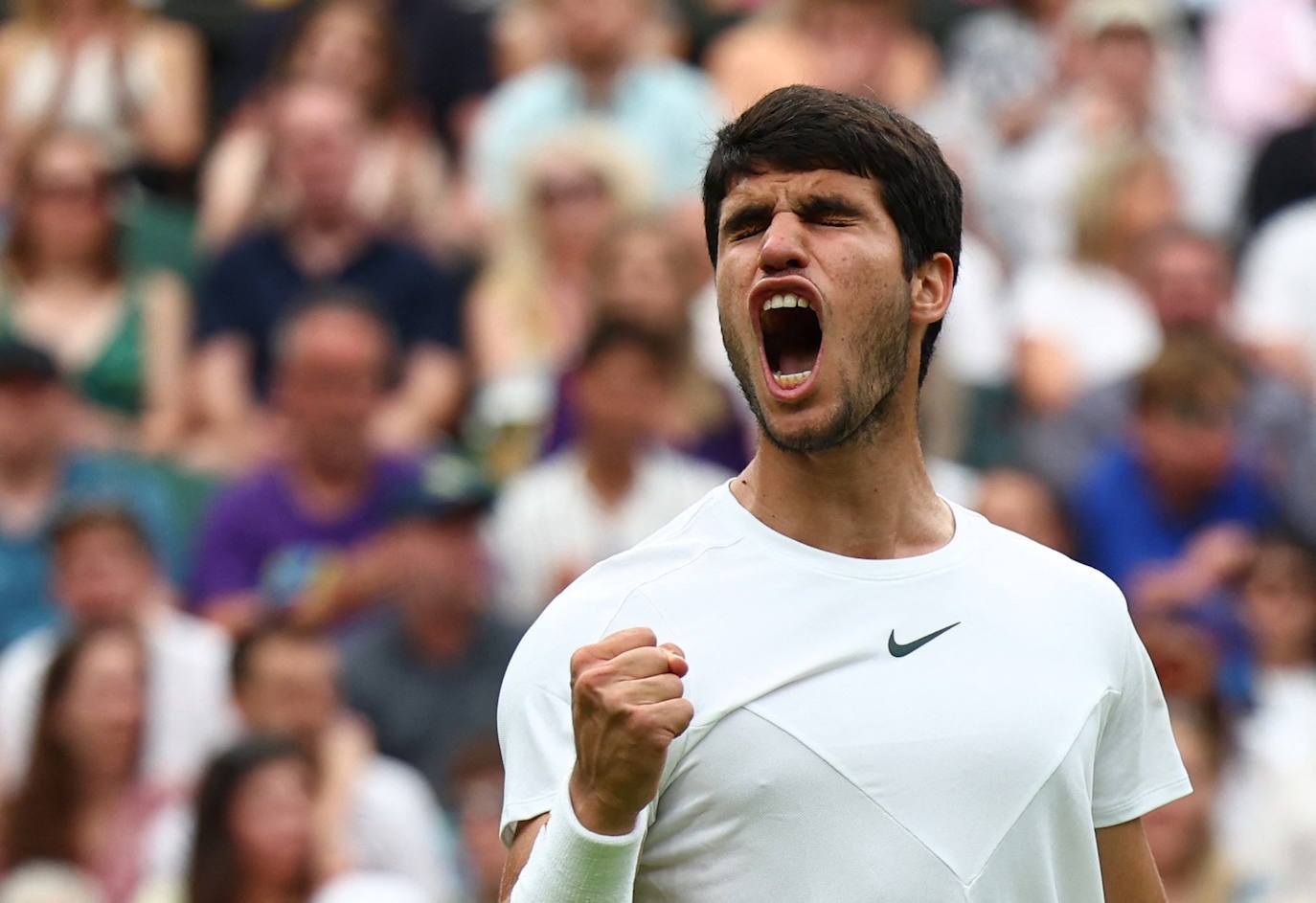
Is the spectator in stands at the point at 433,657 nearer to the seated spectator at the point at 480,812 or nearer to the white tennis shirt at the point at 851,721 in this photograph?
the seated spectator at the point at 480,812

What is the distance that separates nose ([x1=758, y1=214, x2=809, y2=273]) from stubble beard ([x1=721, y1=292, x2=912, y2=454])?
0.32ft

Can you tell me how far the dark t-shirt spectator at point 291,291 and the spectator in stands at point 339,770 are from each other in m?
1.78

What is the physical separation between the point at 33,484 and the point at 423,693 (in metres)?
1.43

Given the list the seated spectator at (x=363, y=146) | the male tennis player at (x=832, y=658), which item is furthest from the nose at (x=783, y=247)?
the seated spectator at (x=363, y=146)

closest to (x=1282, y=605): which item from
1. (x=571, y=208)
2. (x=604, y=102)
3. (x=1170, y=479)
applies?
(x=1170, y=479)

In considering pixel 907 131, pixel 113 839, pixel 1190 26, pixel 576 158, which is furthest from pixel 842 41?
pixel 907 131

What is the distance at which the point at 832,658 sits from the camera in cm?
268

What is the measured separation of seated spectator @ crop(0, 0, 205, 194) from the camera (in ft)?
29.1

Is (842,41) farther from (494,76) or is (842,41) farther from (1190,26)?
(1190,26)

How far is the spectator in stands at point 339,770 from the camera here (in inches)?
244

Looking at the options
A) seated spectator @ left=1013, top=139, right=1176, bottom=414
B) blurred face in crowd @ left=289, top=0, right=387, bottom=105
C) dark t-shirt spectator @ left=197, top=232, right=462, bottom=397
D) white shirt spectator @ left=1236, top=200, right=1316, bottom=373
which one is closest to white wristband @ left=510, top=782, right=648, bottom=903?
dark t-shirt spectator @ left=197, top=232, right=462, bottom=397

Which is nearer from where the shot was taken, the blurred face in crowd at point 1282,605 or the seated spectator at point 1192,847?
the seated spectator at point 1192,847

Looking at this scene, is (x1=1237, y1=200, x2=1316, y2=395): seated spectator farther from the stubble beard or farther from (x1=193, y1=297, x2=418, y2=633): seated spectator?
the stubble beard

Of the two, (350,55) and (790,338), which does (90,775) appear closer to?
(350,55)
